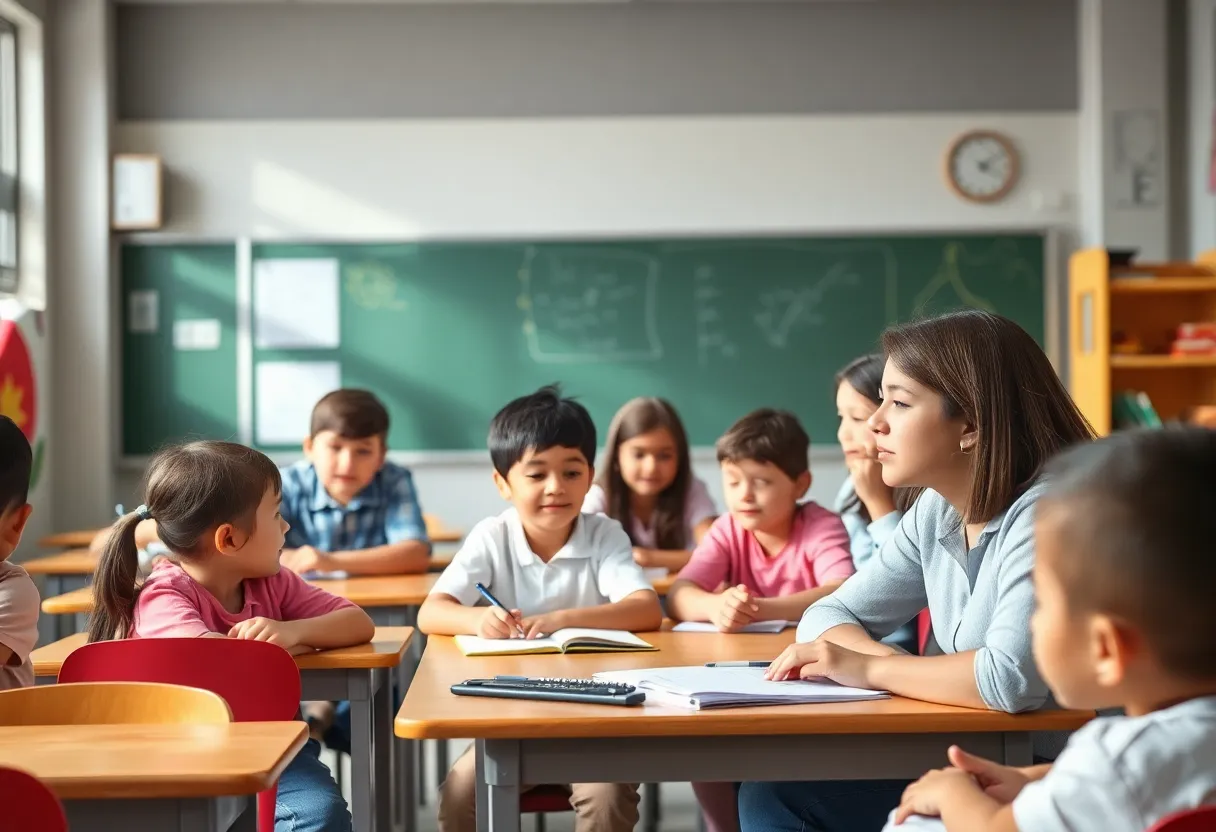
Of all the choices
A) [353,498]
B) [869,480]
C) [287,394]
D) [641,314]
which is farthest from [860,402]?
[287,394]

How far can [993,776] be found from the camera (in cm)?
Result: 129

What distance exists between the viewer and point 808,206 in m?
5.85

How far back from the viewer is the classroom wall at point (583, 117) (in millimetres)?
5773

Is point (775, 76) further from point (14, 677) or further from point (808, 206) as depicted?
point (14, 677)

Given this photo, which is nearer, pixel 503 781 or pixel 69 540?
Answer: pixel 503 781

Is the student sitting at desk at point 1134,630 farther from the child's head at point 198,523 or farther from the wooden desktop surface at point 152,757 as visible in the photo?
the child's head at point 198,523

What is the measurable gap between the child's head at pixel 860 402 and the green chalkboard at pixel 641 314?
123 inches

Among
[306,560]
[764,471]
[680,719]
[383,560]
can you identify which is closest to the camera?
[680,719]

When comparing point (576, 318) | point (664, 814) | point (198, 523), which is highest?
point (576, 318)

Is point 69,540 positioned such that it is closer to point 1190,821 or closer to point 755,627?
point 755,627

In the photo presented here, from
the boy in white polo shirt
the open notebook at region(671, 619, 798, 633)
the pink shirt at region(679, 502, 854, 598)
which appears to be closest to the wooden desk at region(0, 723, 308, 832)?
the boy in white polo shirt

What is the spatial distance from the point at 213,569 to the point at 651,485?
5.56 ft

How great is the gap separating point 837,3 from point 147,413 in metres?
3.65

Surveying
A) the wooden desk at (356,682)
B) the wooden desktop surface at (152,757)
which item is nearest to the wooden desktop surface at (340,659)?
the wooden desk at (356,682)
